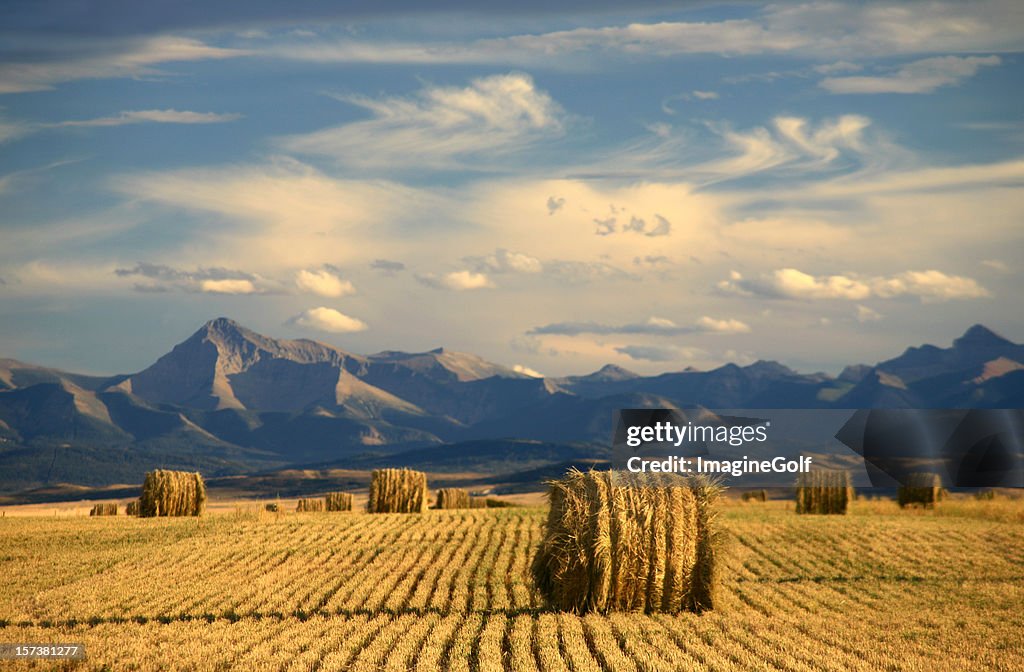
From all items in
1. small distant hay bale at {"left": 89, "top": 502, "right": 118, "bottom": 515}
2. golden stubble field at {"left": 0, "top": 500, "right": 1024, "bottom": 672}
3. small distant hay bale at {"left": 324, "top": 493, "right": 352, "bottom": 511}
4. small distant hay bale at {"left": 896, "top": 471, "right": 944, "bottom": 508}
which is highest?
small distant hay bale at {"left": 896, "top": 471, "right": 944, "bottom": 508}

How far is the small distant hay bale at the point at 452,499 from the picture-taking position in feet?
152

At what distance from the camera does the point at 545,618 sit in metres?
16.8

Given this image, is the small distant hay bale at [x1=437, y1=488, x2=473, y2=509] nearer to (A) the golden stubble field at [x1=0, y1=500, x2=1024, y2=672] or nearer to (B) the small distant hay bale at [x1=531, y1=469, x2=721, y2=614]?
(A) the golden stubble field at [x1=0, y1=500, x2=1024, y2=672]

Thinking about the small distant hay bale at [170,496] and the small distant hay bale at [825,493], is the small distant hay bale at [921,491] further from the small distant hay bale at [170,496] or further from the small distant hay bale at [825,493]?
the small distant hay bale at [170,496]

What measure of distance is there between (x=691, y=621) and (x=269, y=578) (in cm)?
861

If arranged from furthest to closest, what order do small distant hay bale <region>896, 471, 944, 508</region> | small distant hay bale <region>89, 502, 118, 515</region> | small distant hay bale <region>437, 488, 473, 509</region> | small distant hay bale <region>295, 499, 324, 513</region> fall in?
1. small distant hay bale <region>437, 488, 473, 509</region>
2. small distant hay bale <region>295, 499, 324, 513</region>
3. small distant hay bale <region>89, 502, 118, 515</region>
4. small distant hay bale <region>896, 471, 944, 508</region>

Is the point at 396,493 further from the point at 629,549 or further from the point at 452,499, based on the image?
the point at 629,549

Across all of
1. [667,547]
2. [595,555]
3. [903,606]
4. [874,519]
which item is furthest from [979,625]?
[874,519]

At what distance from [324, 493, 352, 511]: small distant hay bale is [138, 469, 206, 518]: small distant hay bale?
566cm

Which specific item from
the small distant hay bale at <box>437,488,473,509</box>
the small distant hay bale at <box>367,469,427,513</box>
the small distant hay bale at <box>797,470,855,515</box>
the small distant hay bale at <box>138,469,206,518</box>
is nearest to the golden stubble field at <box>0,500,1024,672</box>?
the small distant hay bale at <box>797,470,855,515</box>

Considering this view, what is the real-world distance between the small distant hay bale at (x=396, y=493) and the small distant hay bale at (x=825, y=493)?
12.6m

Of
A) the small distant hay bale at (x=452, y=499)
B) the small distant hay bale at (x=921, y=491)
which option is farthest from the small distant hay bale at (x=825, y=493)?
the small distant hay bale at (x=452, y=499)

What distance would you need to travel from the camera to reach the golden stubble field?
14281mm

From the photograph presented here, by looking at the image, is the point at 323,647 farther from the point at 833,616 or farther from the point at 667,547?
the point at 833,616
